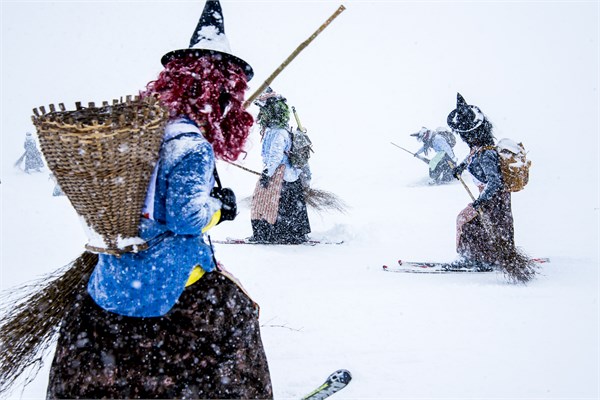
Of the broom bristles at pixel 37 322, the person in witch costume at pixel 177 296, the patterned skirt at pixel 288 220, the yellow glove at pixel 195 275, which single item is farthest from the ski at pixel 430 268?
the broom bristles at pixel 37 322

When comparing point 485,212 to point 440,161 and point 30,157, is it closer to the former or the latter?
point 440,161

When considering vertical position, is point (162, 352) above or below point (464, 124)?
below

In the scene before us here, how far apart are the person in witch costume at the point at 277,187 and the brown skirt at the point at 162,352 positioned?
418cm

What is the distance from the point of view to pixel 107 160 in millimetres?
1302

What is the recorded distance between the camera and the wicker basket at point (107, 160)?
1.27 m

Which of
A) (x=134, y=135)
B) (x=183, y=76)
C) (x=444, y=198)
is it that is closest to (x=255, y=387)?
(x=134, y=135)

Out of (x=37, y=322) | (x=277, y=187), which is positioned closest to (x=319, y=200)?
(x=277, y=187)

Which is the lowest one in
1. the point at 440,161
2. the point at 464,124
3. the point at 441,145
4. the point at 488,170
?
the point at 488,170

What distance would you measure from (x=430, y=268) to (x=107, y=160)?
4.12 meters

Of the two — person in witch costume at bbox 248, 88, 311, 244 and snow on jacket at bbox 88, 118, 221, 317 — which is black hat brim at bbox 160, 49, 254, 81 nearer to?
snow on jacket at bbox 88, 118, 221, 317

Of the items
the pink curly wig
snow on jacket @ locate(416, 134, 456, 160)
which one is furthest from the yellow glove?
snow on jacket @ locate(416, 134, 456, 160)

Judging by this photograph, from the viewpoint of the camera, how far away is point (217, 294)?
1.68 m

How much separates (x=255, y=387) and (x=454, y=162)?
1092cm

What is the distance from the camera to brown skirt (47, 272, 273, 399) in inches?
60.8
